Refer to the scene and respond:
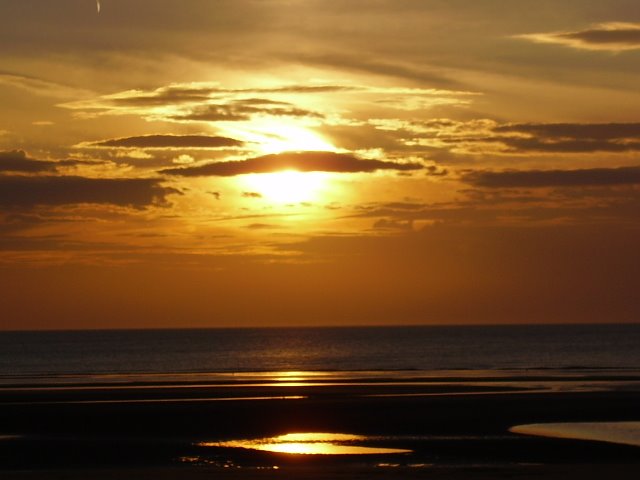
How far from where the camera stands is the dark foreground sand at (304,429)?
1186 inches

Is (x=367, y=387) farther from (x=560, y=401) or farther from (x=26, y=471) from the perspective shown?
(x=26, y=471)

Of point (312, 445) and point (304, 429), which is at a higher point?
point (304, 429)

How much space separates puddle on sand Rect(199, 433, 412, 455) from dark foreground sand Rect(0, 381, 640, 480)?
74cm

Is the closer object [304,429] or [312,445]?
[312,445]

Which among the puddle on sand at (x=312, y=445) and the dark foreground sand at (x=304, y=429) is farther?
the puddle on sand at (x=312, y=445)

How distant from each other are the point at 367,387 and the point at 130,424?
2237cm

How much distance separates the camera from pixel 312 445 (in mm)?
35156

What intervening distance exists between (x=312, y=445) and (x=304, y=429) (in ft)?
16.6

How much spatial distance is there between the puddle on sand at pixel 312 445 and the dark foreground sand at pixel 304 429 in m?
0.74

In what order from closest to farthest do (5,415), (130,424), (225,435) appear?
1. (225,435)
2. (130,424)
3. (5,415)

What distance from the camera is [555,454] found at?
32.6 metres

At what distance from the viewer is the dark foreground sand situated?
98.8ft

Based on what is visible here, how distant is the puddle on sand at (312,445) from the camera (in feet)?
110

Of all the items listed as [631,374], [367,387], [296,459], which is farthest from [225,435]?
[631,374]
